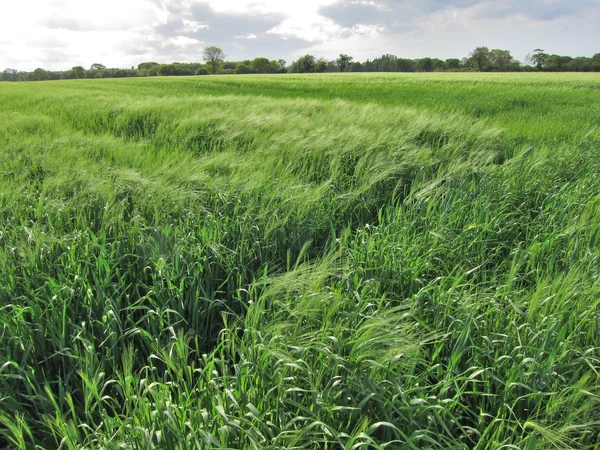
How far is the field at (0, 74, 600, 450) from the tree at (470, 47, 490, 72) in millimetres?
70200

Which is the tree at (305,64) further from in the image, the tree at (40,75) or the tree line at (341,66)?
the tree at (40,75)

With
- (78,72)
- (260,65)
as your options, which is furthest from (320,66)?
(78,72)

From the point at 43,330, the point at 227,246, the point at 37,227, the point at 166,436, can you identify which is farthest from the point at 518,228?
the point at 37,227

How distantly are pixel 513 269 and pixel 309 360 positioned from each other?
102cm

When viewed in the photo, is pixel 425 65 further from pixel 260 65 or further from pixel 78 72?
pixel 78 72

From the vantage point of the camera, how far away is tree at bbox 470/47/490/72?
63.5m

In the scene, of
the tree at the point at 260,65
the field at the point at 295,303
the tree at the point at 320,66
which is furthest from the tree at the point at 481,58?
the field at the point at 295,303

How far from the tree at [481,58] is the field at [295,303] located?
70.2m

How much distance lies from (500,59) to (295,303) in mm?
77157

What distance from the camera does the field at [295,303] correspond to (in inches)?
45.5

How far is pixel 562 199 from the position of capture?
278 centimetres

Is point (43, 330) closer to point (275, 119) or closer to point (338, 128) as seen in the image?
point (338, 128)

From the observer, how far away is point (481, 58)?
6625 centimetres

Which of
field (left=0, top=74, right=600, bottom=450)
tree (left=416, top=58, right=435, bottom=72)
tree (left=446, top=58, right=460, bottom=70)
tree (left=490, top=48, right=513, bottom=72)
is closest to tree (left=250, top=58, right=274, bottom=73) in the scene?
tree (left=416, top=58, right=435, bottom=72)
